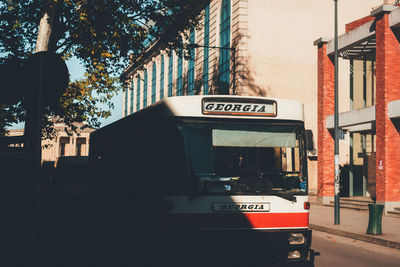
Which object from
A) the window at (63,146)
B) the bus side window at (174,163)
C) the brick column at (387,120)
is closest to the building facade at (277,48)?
the brick column at (387,120)

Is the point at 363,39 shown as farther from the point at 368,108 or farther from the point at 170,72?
the point at 170,72

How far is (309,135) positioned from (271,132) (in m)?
0.66

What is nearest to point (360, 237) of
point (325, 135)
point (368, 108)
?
point (368, 108)

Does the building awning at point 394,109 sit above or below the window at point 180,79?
below

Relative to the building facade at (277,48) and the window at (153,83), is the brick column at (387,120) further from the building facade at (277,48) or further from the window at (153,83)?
the window at (153,83)

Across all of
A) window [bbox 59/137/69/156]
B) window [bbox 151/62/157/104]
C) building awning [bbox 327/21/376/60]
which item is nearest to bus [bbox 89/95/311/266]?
building awning [bbox 327/21/376/60]

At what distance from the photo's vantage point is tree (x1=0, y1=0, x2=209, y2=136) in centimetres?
1554

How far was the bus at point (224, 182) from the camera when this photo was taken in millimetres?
6832

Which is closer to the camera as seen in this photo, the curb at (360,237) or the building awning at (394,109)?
the curb at (360,237)

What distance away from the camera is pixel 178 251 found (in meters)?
6.77

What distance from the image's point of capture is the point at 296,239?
23.6 ft

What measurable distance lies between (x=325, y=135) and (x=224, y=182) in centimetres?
1956

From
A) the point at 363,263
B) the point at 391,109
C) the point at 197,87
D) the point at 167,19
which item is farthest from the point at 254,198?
the point at 197,87

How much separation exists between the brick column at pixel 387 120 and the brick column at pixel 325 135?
460cm
